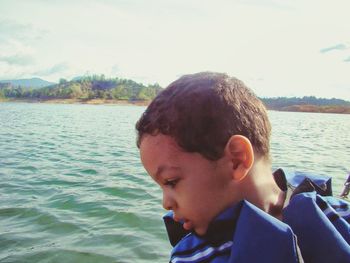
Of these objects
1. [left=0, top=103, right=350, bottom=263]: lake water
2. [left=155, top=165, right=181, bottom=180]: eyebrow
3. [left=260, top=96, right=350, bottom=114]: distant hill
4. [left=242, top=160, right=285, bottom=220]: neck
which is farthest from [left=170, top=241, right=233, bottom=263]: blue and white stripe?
[left=260, top=96, right=350, bottom=114]: distant hill

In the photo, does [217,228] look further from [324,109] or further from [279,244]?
[324,109]

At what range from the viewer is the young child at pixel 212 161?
158 centimetres

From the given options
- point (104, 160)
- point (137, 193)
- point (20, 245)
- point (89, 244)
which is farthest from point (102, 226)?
point (104, 160)

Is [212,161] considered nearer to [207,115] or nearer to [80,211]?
[207,115]

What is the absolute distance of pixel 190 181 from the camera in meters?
1.66

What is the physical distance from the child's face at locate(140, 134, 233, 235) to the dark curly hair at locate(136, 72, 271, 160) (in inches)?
1.5

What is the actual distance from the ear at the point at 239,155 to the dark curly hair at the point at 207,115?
3cm

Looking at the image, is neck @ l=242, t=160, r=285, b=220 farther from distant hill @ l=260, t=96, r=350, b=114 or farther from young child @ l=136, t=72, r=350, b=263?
distant hill @ l=260, t=96, r=350, b=114

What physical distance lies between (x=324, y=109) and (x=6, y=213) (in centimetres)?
14531

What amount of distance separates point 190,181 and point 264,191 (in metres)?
0.30

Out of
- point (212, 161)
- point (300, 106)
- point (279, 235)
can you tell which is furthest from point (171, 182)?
point (300, 106)

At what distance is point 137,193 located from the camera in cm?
769

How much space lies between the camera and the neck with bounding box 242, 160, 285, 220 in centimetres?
167

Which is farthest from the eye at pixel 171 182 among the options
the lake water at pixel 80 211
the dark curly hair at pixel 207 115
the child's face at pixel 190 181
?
the lake water at pixel 80 211
